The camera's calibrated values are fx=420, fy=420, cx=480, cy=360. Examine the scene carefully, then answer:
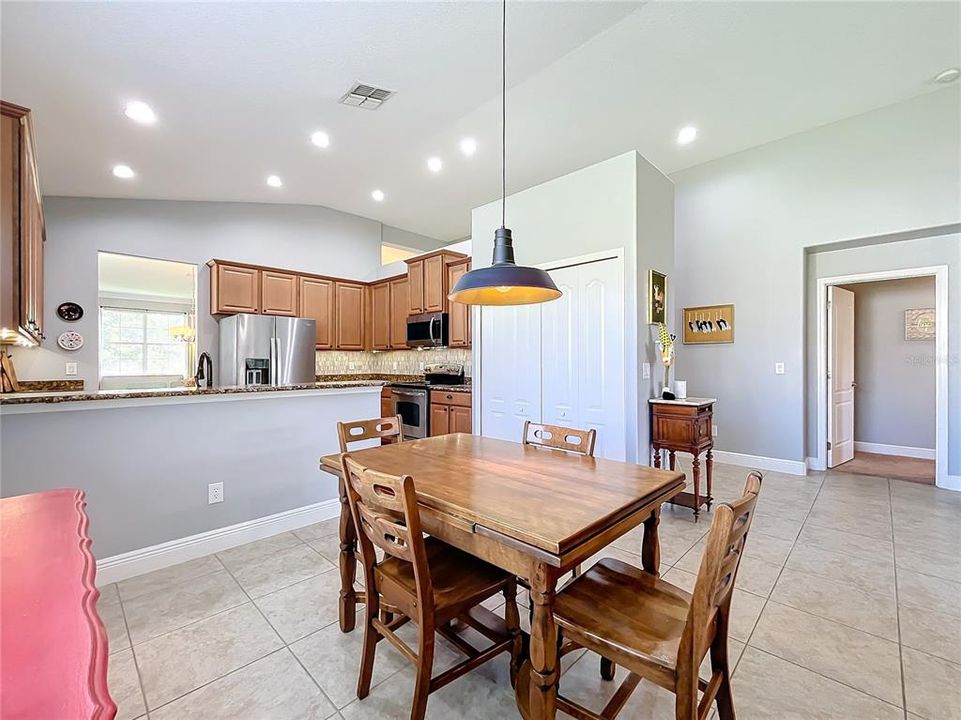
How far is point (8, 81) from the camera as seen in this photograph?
2547mm

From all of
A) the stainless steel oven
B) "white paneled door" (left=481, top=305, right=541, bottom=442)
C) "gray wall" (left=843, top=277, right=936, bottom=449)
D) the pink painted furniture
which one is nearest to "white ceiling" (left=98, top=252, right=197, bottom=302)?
the stainless steel oven

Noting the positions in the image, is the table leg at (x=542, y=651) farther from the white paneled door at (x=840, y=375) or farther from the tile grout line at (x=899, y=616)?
the white paneled door at (x=840, y=375)

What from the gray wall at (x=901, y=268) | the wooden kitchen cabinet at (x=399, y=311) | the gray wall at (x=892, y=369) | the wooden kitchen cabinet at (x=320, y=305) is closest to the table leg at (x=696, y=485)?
the gray wall at (x=901, y=268)

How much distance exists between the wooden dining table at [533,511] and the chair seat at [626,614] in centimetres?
10

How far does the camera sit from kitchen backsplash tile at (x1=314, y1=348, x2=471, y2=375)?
19.3 feet

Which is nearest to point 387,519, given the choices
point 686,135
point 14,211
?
point 14,211

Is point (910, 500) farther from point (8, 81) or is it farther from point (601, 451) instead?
point (8, 81)

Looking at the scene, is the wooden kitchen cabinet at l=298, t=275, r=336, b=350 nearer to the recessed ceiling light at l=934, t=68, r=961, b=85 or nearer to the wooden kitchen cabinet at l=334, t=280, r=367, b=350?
the wooden kitchen cabinet at l=334, t=280, r=367, b=350

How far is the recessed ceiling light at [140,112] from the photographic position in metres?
2.97

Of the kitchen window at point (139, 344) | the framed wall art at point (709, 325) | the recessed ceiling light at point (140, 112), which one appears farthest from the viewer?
the kitchen window at point (139, 344)

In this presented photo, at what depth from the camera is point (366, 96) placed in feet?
10.5

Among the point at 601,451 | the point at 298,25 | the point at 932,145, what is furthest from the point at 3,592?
the point at 932,145

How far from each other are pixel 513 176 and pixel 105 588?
4972 millimetres

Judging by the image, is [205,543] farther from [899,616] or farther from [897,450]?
[897,450]
